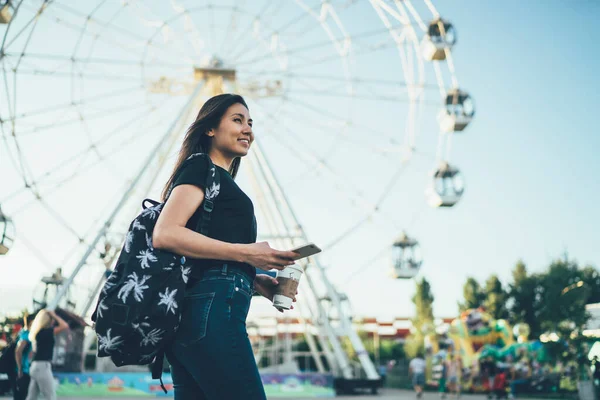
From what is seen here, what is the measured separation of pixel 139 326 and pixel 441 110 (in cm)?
1747

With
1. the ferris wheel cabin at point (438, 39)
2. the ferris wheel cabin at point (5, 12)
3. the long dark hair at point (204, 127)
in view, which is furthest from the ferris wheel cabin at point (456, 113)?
the long dark hair at point (204, 127)

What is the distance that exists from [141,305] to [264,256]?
1.34 feet

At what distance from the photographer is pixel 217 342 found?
6.50ft

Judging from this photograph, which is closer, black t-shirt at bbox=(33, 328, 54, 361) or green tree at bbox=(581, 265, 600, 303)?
black t-shirt at bbox=(33, 328, 54, 361)

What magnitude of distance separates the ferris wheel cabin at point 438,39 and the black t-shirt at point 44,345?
14188 mm

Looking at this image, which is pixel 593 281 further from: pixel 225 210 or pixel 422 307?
pixel 225 210

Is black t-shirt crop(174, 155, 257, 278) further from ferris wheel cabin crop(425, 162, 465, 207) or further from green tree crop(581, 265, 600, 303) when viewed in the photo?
green tree crop(581, 265, 600, 303)

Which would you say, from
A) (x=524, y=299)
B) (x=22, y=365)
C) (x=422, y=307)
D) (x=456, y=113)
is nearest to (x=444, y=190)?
(x=456, y=113)

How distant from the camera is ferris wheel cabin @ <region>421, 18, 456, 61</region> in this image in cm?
1841

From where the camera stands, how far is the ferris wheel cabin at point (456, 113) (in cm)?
1809

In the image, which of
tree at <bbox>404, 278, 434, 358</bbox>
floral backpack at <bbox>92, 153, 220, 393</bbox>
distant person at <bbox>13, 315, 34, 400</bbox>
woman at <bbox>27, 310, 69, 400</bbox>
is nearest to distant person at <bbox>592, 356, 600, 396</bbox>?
woman at <bbox>27, 310, 69, 400</bbox>

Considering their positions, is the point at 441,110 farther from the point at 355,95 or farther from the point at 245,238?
the point at 245,238

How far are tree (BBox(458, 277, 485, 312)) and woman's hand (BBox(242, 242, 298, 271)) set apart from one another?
54.2 meters

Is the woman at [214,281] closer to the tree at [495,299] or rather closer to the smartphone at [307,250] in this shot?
the smartphone at [307,250]
